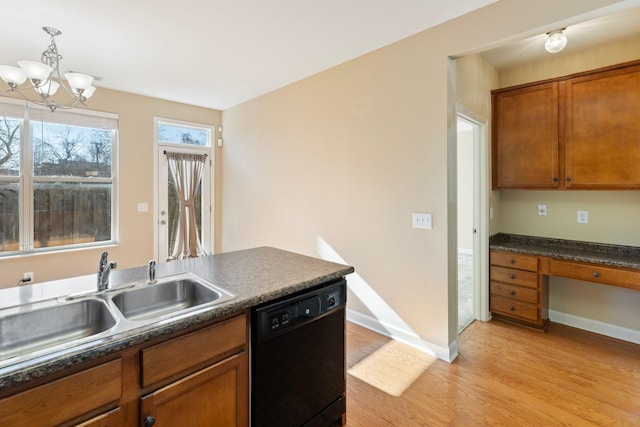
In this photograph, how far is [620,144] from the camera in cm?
259

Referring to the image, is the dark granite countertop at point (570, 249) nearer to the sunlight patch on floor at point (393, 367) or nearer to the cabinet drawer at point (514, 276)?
the cabinet drawer at point (514, 276)

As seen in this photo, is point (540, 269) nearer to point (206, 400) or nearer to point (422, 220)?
point (422, 220)

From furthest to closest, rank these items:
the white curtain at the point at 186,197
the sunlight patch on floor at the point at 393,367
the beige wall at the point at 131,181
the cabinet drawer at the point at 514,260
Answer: the white curtain at the point at 186,197
the beige wall at the point at 131,181
the cabinet drawer at the point at 514,260
the sunlight patch on floor at the point at 393,367

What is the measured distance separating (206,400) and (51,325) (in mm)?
704

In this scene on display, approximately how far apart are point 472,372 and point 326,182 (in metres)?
2.17

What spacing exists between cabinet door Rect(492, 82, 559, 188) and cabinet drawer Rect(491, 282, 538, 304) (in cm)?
102

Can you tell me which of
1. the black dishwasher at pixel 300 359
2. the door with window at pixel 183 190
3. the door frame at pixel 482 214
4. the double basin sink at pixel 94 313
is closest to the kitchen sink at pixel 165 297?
the double basin sink at pixel 94 313

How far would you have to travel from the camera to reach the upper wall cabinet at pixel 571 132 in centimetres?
256

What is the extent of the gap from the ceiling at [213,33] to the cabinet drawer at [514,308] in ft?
8.62

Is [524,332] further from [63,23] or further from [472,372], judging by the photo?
[63,23]

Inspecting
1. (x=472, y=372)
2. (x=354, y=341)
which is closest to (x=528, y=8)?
(x=472, y=372)

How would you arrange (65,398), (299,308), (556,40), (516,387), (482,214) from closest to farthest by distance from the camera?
(65,398) < (299,308) < (516,387) < (556,40) < (482,214)

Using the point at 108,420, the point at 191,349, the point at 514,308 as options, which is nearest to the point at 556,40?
the point at 514,308

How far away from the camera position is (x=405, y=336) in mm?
2758
